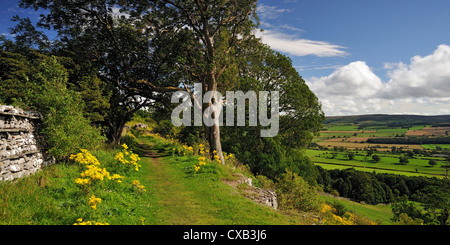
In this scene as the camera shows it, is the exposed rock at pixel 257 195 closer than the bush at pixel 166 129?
Yes

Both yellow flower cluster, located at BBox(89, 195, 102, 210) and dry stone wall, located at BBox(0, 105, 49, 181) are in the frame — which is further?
dry stone wall, located at BBox(0, 105, 49, 181)

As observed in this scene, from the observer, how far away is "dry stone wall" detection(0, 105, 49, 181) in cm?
755

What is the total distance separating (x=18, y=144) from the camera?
8.38 m

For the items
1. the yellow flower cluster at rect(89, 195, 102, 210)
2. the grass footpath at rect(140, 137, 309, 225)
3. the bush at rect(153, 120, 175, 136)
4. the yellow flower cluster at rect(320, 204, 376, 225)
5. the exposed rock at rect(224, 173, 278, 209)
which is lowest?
the yellow flower cluster at rect(320, 204, 376, 225)

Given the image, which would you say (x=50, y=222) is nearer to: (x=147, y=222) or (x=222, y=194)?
(x=147, y=222)

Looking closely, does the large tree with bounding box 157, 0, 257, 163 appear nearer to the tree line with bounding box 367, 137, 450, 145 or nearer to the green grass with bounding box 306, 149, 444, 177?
the green grass with bounding box 306, 149, 444, 177

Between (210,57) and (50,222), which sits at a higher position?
(210,57)

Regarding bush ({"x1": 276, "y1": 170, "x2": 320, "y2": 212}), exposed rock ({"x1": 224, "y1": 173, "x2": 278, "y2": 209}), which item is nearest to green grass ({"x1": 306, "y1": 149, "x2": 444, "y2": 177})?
bush ({"x1": 276, "y1": 170, "x2": 320, "y2": 212})

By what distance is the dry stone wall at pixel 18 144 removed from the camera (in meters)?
7.55

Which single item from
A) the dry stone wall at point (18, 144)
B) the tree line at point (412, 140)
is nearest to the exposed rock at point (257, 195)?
the dry stone wall at point (18, 144)

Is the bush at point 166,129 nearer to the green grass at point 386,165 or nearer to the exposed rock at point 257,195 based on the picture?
the exposed rock at point 257,195

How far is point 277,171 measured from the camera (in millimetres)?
24656
